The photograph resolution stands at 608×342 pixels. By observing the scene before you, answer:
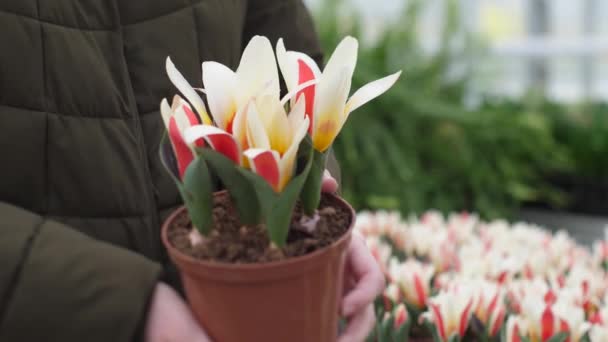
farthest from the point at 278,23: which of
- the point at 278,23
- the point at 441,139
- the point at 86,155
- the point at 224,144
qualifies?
the point at 441,139

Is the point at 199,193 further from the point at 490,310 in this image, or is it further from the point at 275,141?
the point at 490,310

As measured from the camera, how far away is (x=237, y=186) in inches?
25.6

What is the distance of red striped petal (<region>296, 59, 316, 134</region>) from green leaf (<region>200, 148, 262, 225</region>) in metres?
0.09

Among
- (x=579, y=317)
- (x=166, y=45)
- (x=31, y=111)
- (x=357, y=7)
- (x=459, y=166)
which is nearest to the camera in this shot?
(x=31, y=111)

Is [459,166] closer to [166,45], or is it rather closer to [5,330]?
[166,45]

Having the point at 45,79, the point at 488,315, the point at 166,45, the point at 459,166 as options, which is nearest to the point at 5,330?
the point at 45,79

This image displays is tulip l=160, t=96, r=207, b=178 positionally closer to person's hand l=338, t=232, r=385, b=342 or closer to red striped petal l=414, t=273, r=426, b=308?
person's hand l=338, t=232, r=385, b=342

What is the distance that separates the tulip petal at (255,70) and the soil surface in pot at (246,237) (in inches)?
4.8

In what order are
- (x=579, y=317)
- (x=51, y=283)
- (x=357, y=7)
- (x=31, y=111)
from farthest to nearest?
(x=357, y=7), (x=579, y=317), (x=31, y=111), (x=51, y=283)

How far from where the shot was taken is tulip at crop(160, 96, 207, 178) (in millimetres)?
640

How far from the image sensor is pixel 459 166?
338 cm

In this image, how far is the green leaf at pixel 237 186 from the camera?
63cm

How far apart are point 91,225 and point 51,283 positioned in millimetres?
200

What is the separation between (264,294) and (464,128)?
2930 mm
